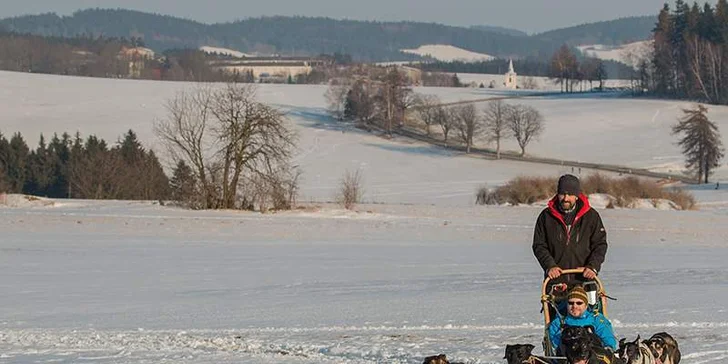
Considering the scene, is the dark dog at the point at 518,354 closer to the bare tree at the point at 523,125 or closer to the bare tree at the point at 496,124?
the bare tree at the point at 496,124

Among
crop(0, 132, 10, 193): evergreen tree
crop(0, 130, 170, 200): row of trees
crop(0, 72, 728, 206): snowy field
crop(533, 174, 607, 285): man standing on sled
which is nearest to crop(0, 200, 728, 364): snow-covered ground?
crop(533, 174, 607, 285): man standing on sled

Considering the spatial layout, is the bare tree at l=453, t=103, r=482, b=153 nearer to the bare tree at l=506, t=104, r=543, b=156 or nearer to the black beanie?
the bare tree at l=506, t=104, r=543, b=156

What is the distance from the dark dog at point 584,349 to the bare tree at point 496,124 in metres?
96.1

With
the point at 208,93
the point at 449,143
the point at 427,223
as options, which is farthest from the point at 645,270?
the point at 449,143

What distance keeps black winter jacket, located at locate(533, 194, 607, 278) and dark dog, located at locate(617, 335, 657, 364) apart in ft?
2.61

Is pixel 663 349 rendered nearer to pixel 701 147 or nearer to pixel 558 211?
pixel 558 211

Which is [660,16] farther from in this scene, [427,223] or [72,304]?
[72,304]

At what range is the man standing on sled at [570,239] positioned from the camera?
391 inches

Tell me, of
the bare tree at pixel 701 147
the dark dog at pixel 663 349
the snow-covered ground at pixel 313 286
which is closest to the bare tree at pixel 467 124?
the bare tree at pixel 701 147

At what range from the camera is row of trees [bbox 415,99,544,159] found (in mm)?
106812

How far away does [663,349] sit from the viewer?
992 cm

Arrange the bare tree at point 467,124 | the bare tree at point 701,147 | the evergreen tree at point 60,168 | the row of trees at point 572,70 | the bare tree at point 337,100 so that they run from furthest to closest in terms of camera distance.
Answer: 1. the row of trees at point 572,70
2. the bare tree at point 337,100
3. the bare tree at point 467,124
4. the bare tree at point 701,147
5. the evergreen tree at point 60,168

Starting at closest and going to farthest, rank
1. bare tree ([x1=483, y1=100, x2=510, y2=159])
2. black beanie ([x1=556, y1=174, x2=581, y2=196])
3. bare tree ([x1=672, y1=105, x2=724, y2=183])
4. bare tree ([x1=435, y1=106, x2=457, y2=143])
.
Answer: black beanie ([x1=556, y1=174, x2=581, y2=196]) < bare tree ([x1=672, y1=105, x2=724, y2=183]) < bare tree ([x1=483, y1=100, x2=510, y2=159]) < bare tree ([x1=435, y1=106, x2=457, y2=143])

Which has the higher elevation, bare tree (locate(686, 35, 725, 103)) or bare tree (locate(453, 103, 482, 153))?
bare tree (locate(686, 35, 725, 103))
